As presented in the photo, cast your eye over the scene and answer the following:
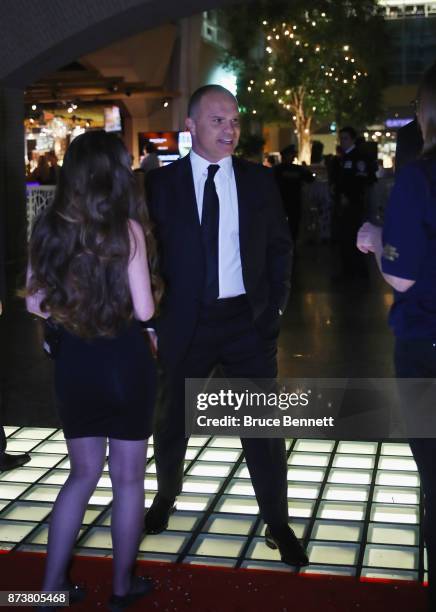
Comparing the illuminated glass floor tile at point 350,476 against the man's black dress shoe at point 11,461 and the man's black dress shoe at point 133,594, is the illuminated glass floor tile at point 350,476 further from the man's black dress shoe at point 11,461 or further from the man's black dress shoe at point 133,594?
the man's black dress shoe at point 11,461

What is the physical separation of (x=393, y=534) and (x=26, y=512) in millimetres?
1550

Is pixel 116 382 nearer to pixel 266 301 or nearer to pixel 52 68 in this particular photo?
pixel 266 301

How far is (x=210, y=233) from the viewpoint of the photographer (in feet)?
10.7

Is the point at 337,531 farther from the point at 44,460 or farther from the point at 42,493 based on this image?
the point at 44,460

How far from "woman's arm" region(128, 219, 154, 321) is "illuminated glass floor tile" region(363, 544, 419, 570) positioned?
1.32 metres

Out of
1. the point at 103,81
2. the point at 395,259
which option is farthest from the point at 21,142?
the point at 395,259

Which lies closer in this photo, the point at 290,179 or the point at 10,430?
the point at 10,430

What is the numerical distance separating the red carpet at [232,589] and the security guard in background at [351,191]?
802 centimetres

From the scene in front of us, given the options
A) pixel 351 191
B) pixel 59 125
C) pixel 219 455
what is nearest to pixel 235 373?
pixel 219 455

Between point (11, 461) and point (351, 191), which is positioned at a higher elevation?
point (351, 191)

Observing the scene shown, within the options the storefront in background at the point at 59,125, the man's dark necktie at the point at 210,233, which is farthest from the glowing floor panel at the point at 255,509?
the storefront in background at the point at 59,125

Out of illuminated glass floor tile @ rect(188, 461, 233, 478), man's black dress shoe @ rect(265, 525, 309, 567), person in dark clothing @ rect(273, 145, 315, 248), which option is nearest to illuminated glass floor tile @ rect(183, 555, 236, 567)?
man's black dress shoe @ rect(265, 525, 309, 567)

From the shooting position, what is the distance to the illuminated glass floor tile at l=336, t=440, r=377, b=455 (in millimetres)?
4441

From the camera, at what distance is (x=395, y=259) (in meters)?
2.44
